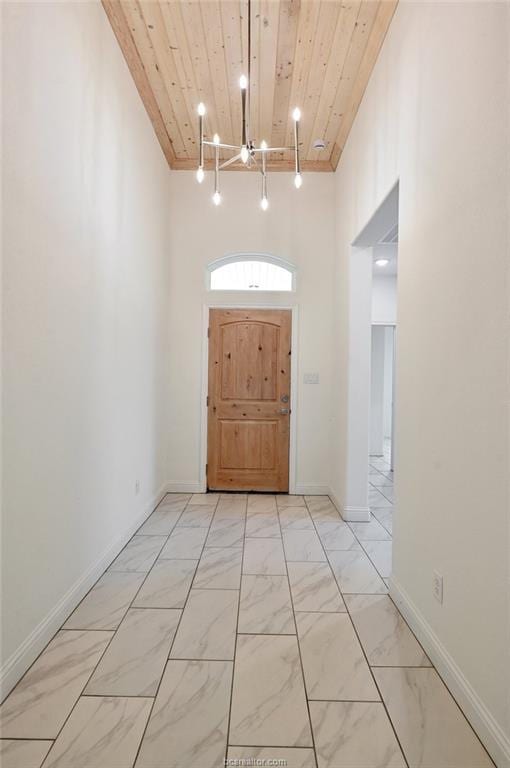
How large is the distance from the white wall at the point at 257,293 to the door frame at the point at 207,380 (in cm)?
→ 3

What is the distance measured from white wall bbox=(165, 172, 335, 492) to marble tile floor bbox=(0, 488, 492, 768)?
1.64 metres

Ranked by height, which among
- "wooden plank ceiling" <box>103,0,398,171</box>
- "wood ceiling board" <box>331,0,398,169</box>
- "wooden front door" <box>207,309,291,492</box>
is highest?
"wooden plank ceiling" <box>103,0,398,171</box>

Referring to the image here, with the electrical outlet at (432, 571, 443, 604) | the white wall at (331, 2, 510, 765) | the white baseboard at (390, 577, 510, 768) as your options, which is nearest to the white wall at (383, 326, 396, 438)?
the white wall at (331, 2, 510, 765)

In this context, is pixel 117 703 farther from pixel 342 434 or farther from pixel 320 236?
pixel 320 236

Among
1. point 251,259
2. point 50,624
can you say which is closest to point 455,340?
point 50,624

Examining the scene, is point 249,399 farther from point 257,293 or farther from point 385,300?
point 385,300

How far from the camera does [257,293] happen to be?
4.33m

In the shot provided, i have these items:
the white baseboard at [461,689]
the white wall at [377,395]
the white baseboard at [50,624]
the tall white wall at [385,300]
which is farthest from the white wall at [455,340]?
the white wall at [377,395]

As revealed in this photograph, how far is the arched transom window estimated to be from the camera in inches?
172

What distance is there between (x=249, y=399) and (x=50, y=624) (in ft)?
9.25

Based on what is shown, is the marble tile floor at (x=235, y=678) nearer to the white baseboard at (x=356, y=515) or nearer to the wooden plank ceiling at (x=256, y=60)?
the white baseboard at (x=356, y=515)

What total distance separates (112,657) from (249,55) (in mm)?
3587

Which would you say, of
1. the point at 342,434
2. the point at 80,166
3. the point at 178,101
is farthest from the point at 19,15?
the point at 342,434

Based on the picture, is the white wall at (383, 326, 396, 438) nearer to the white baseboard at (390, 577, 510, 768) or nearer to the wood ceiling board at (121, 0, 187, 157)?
the wood ceiling board at (121, 0, 187, 157)
